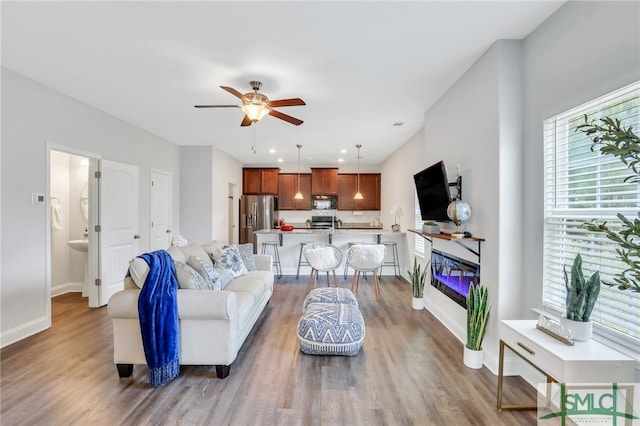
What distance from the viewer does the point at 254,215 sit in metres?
7.62

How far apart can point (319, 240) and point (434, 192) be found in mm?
2871

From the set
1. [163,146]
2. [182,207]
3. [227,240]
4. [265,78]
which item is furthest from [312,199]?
[265,78]

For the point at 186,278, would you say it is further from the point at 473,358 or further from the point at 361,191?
the point at 361,191

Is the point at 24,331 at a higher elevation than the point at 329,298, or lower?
lower

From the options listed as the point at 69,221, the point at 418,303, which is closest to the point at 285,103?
the point at 418,303

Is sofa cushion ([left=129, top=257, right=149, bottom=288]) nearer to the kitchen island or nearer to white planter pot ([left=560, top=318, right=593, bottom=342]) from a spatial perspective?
white planter pot ([left=560, top=318, right=593, bottom=342])

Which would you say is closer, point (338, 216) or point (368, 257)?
point (368, 257)

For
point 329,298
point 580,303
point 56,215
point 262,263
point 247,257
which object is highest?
point 56,215

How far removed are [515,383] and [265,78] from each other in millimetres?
3607

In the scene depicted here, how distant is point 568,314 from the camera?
5.34ft

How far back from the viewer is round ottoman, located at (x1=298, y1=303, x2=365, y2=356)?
2545mm

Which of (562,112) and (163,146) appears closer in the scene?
(562,112)

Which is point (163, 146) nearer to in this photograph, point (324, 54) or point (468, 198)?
point (324, 54)

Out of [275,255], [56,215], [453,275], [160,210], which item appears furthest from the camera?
[275,255]
